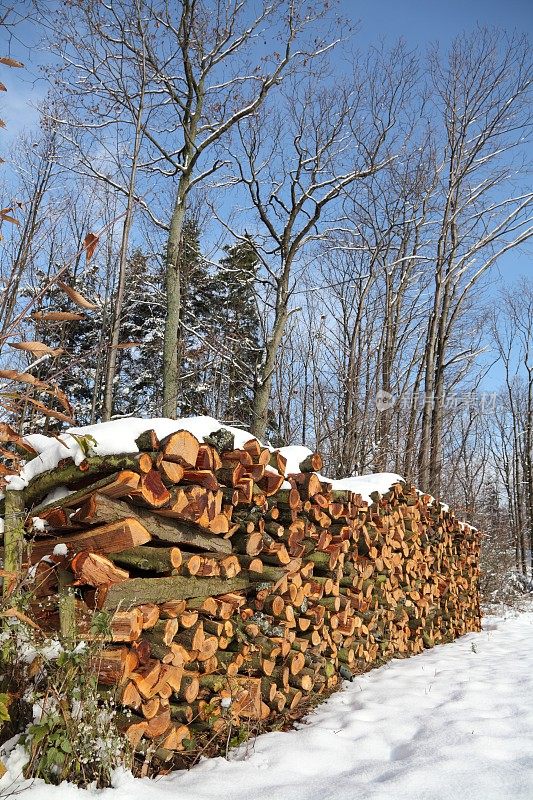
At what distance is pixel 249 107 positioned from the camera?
9.59 meters

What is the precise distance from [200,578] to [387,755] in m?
1.36

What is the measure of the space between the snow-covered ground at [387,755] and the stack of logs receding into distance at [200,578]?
0.94 feet

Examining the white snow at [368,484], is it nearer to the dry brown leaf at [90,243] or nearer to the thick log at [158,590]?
the thick log at [158,590]

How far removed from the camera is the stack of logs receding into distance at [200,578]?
105 inches

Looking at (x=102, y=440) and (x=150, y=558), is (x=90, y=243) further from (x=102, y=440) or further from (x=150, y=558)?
(x=150, y=558)

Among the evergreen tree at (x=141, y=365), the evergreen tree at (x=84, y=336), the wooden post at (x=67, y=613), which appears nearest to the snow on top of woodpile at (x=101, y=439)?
the wooden post at (x=67, y=613)

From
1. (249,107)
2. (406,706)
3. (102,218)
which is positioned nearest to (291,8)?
(249,107)

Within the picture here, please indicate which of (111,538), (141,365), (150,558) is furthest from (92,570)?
(141,365)

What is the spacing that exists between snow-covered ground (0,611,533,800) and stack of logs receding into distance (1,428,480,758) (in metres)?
0.29

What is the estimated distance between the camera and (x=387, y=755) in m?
2.92

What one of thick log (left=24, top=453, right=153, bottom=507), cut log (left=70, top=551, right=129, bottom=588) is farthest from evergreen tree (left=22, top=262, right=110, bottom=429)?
cut log (left=70, top=551, right=129, bottom=588)

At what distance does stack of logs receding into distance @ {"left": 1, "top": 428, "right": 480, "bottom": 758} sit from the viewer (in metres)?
2.66

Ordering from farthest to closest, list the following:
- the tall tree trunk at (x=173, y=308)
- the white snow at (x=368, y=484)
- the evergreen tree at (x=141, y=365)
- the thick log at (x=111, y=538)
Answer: the evergreen tree at (x=141, y=365) → the tall tree trunk at (x=173, y=308) → the white snow at (x=368, y=484) → the thick log at (x=111, y=538)

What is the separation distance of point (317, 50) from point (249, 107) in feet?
6.59
